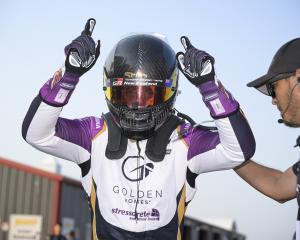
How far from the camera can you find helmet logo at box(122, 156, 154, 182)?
4863 mm

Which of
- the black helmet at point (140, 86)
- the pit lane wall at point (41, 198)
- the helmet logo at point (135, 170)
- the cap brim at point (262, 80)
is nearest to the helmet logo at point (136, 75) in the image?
the black helmet at point (140, 86)

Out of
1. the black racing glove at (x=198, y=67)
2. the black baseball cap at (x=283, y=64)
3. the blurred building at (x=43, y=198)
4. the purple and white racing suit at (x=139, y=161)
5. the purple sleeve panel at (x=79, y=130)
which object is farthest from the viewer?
the blurred building at (x=43, y=198)

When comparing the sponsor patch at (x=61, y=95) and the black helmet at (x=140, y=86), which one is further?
the black helmet at (x=140, y=86)

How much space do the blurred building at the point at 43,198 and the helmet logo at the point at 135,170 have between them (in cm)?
1934

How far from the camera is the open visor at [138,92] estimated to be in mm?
4789

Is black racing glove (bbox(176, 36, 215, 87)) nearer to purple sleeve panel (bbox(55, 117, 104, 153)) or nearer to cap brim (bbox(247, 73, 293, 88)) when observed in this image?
cap brim (bbox(247, 73, 293, 88))

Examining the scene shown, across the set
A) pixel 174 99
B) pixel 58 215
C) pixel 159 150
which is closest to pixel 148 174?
pixel 159 150

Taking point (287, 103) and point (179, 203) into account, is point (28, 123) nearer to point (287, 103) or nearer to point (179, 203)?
point (179, 203)

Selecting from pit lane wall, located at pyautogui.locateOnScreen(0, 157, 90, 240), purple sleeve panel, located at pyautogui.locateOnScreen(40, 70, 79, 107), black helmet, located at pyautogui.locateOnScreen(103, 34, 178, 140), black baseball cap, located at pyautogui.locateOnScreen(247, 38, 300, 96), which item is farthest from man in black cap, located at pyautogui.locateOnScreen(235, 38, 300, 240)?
pit lane wall, located at pyautogui.locateOnScreen(0, 157, 90, 240)

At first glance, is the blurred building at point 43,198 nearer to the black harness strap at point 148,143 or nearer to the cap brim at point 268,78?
the black harness strap at point 148,143

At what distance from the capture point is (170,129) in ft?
16.4

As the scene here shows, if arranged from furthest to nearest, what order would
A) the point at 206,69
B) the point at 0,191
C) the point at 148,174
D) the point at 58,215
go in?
the point at 58,215 < the point at 0,191 < the point at 148,174 < the point at 206,69

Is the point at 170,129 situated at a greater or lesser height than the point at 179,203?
greater

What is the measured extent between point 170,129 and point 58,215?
22035 mm
